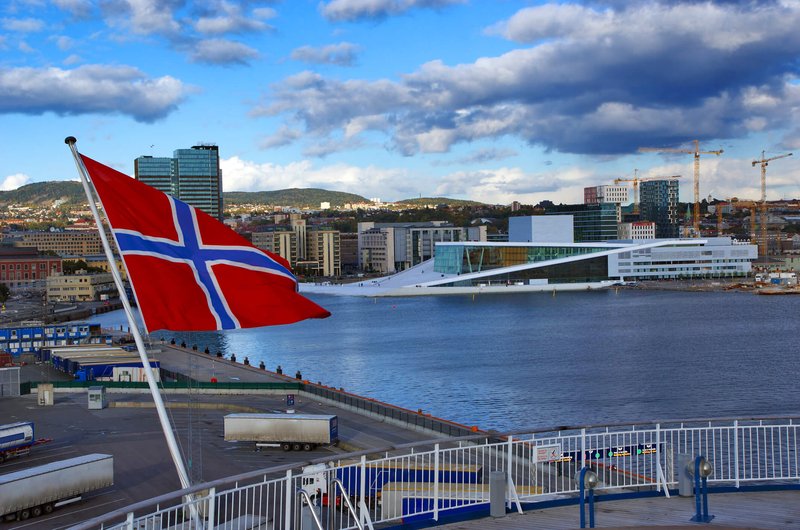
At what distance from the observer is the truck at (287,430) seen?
12.2 meters

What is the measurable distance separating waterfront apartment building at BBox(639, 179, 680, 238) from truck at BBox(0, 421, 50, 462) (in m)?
113

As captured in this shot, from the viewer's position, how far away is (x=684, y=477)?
4.75 metres

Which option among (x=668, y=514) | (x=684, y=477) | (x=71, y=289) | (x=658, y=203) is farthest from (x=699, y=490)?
(x=658, y=203)

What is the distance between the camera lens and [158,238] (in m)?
5.09

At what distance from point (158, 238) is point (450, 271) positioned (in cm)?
5097

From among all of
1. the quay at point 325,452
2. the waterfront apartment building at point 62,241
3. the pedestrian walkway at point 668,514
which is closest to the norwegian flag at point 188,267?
the quay at point 325,452

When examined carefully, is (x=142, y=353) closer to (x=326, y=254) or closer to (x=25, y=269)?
(x=25, y=269)

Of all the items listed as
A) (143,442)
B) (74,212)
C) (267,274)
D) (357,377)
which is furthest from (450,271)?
(74,212)

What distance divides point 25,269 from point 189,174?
33260 mm

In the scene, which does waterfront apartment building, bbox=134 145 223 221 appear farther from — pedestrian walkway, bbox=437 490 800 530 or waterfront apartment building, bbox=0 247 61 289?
pedestrian walkway, bbox=437 490 800 530

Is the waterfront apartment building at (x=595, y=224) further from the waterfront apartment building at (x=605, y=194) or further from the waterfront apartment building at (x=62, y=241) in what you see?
the waterfront apartment building at (x=62, y=241)

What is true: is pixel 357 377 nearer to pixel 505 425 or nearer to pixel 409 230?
pixel 505 425

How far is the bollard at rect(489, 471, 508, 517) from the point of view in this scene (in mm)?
4418

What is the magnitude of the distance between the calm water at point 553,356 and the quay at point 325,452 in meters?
1.81
